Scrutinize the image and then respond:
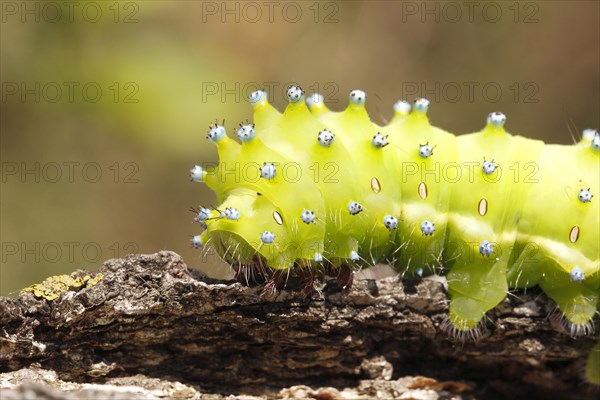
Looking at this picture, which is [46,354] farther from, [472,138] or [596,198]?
[596,198]

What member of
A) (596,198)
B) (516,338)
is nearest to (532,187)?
(596,198)

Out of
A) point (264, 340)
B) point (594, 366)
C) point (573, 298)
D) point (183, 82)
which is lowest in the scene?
point (594, 366)

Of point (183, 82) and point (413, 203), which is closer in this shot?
point (413, 203)

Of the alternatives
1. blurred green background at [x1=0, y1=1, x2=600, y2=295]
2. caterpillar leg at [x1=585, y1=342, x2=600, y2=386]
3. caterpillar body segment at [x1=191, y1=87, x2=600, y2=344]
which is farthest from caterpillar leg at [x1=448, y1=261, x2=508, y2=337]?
blurred green background at [x1=0, y1=1, x2=600, y2=295]

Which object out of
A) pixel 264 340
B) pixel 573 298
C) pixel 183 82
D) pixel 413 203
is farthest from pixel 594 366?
pixel 183 82

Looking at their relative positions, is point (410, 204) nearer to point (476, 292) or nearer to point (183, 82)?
point (476, 292)
